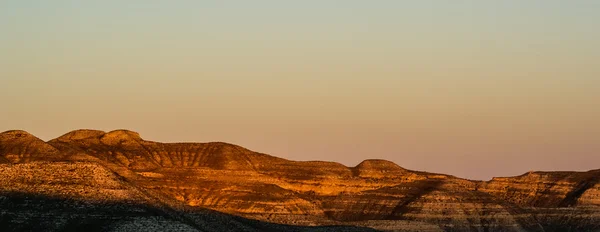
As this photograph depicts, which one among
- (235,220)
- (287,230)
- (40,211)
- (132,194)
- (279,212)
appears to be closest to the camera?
(40,211)

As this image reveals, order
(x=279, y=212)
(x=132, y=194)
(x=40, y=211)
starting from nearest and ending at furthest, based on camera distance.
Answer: (x=40, y=211)
(x=132, y=194)
(x=279, y=212)

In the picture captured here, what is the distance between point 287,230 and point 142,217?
37.9 m

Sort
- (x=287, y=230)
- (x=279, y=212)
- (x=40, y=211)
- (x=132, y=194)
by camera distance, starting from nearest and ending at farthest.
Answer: (x=40, y=211)
(x=132, y=194)
(x=287, y=230)
(x=279, y=212)

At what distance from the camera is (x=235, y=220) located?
439 feet

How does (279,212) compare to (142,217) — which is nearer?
(142,217)

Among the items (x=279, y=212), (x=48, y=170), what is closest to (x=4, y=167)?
(x=48, y=170)

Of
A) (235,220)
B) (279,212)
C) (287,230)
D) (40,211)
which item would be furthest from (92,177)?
(279,212)

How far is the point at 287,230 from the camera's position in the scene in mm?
145375

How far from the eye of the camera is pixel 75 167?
119875 mm

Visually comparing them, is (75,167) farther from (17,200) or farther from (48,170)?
(17,200)

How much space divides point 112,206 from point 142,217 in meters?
3.42

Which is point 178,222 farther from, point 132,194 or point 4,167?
point 4,167

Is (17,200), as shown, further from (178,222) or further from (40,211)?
(178,222)

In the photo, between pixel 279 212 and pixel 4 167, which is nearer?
pixel 4 167
